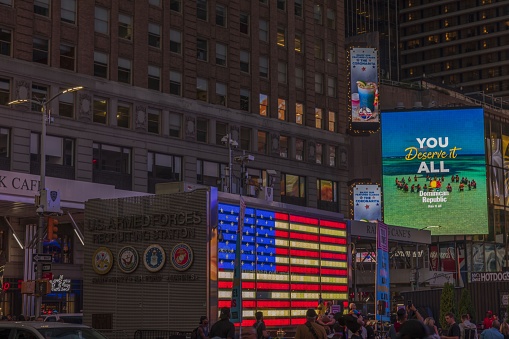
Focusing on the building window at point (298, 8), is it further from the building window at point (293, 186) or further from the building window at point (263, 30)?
the building window at point (293, 186)

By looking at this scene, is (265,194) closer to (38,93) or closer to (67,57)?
(38,93)

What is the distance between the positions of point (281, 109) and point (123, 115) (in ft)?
54.8

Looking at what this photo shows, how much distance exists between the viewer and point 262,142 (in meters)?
70.4

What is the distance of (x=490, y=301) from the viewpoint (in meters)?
54.8

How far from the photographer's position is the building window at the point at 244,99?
6956 centimetres

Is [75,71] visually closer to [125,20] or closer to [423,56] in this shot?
[125,20]

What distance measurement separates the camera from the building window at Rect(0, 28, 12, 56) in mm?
53156

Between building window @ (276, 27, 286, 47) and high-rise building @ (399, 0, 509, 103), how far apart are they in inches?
3392

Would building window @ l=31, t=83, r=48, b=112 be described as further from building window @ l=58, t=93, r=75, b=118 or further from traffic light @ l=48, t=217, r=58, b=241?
traffic light @ l=48, t=217, r=58, b=241

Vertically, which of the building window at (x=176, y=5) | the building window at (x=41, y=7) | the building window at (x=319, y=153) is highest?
the building window at (x=176, y=5)

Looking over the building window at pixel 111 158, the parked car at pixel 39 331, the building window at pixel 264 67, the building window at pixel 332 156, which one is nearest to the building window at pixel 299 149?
the building window at pixel 332 156

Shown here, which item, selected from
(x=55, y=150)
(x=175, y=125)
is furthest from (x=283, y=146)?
(x=55, y=150)

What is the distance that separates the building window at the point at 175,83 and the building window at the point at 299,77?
1345 centimetres

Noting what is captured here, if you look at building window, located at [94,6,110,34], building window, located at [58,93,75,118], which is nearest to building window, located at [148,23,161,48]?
building window, located at [94,6,110,34]
